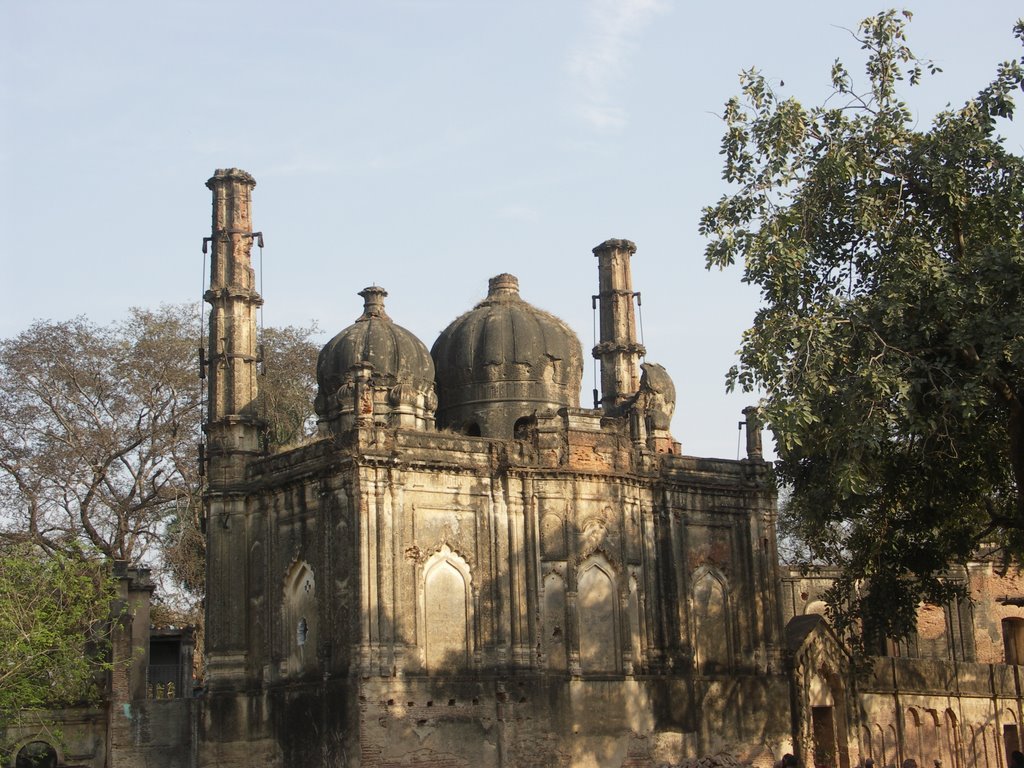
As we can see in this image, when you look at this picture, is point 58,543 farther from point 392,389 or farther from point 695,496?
point 695,496

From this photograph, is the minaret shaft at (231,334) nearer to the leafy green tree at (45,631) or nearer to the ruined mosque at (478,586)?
the ruined mosque at (478,586)

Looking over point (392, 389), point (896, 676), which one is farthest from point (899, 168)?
point (896, 676)

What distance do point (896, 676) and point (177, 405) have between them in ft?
53.6

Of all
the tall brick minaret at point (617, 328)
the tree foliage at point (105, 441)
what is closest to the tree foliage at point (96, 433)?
the tree foliage at point (105, 441)

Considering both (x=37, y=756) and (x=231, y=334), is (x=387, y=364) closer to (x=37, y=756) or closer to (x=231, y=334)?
(x=231, y=334)

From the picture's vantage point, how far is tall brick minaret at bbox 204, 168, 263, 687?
23562mm

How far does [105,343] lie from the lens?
32.7 metres

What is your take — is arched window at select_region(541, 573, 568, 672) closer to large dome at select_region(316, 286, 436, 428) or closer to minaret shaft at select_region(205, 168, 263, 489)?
large dome at select_region(316, 286, 436, 428)

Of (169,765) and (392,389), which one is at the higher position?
(392,389)

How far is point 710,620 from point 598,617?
8.17 feet

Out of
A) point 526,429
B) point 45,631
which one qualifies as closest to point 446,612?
point 526,429

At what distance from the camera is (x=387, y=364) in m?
24.8

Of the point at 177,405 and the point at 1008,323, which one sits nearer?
the point at 1008,323

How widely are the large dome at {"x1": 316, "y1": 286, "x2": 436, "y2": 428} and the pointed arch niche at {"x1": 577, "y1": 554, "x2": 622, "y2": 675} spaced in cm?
403
